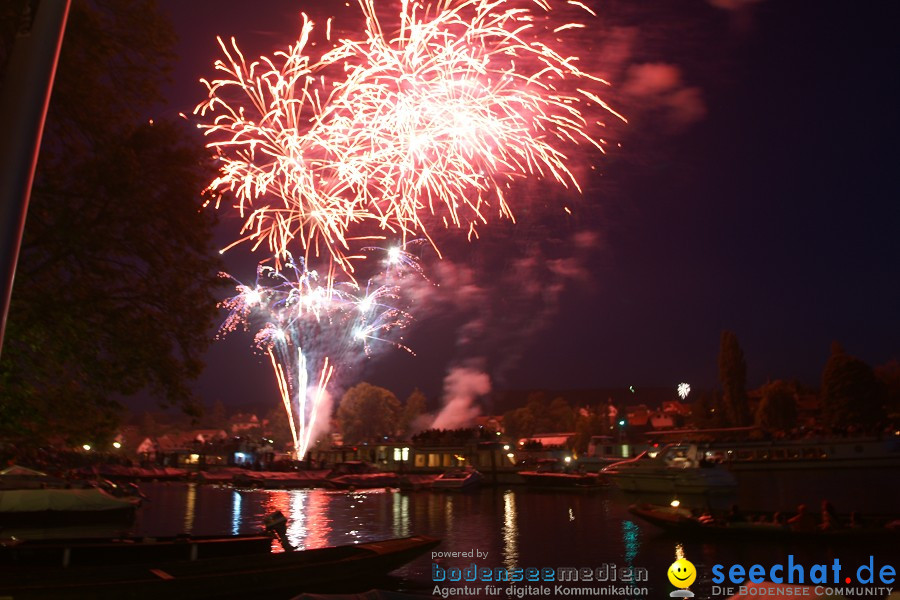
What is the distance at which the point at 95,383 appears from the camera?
11531 millimetres

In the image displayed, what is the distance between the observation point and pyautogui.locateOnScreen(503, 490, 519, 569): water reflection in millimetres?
22220

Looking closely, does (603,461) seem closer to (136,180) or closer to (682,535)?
(682,535)

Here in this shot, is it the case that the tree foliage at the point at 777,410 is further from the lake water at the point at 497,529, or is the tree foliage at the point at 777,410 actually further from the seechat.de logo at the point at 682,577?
the seechat.de logo at the point at 682,577

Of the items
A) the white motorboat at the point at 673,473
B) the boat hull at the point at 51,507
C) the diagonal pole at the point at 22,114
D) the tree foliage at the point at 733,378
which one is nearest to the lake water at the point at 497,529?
the white motorboat at the point at 673,473

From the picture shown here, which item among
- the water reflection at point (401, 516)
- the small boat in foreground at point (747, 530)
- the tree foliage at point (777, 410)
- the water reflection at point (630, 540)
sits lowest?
the water reflection at point (401, 516)

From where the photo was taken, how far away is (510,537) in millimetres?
27906

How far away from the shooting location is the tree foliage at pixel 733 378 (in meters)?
101

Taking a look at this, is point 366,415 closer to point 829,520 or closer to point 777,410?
point 777,410

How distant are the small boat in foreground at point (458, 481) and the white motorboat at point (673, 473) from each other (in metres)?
12.5

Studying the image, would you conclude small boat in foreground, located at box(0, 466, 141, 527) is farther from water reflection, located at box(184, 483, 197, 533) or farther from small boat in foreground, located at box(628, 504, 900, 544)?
small boat in foreground, located at box(628, 504, 900, 544)

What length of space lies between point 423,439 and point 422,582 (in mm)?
60272

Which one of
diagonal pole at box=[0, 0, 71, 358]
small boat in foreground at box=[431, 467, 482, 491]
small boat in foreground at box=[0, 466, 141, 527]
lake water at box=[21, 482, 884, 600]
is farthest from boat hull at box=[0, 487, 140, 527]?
diagonal pole at box=[0, 0, 71, 358]

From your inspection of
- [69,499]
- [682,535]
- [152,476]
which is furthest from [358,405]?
[682,535]

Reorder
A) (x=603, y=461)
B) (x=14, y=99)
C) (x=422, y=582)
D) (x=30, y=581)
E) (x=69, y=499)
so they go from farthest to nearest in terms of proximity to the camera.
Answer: (x=603, y=461) → (x=69, y=499) → (x=422, y=582) → (x=30, y=581) → (x=14, y=99)
